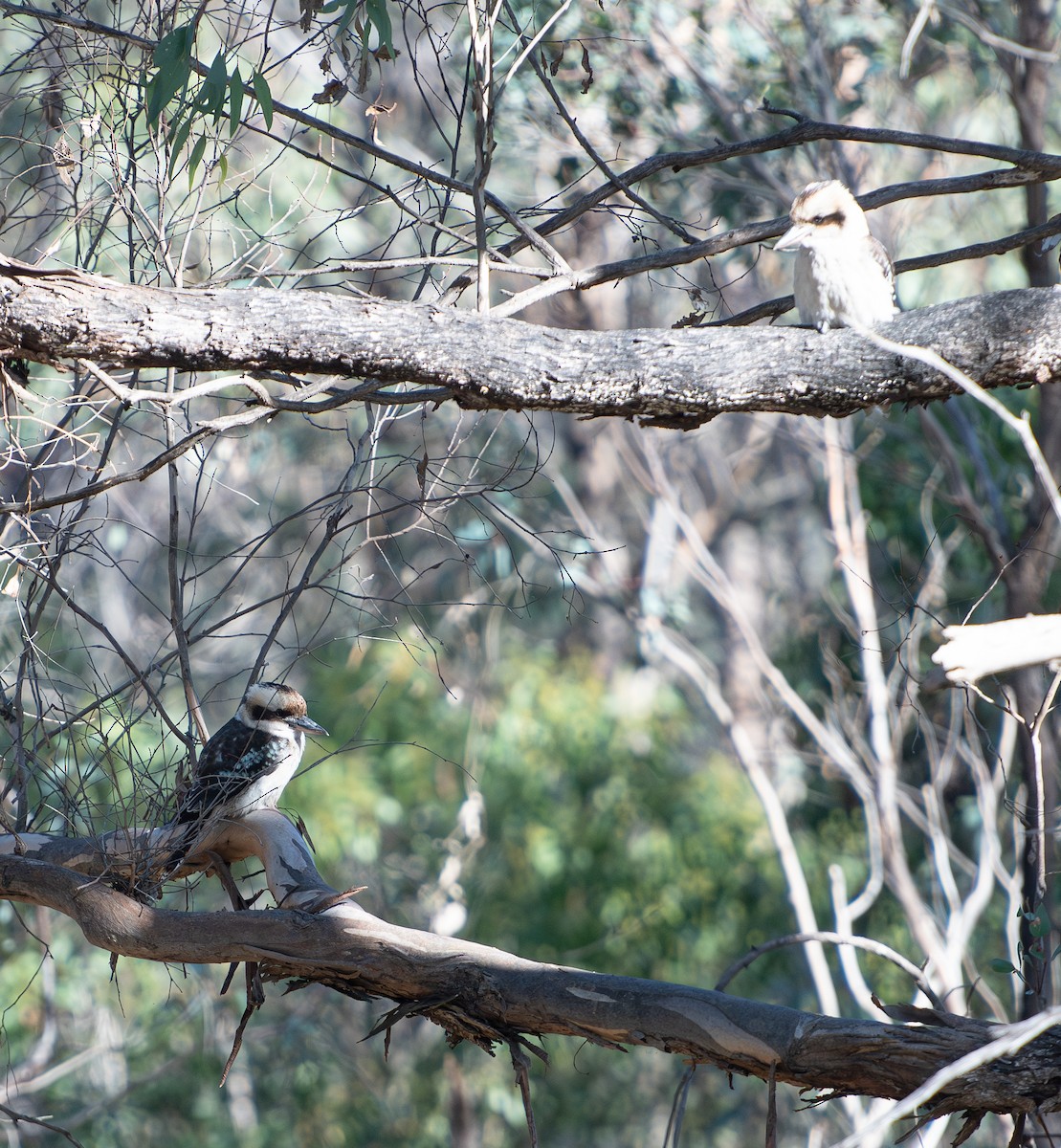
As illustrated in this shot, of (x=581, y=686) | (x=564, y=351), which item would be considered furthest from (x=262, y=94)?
(x=581, y=686)

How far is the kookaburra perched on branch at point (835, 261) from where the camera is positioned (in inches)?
122

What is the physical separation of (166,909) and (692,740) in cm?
887

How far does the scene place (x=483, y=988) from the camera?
7.37 ft

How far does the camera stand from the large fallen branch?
6.48 ft

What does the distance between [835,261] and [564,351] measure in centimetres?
126

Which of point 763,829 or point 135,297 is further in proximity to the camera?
point 763,829

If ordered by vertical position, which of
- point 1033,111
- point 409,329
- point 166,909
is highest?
point 1033,111

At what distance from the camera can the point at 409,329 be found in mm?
2125

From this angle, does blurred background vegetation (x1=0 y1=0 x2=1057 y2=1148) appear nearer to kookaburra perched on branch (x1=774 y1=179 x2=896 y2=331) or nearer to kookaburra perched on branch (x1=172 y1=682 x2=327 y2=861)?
kookaburra perched on branch (x1=172 y1=682 x2=327 y2=861)

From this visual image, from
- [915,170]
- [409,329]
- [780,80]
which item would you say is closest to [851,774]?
[780,80]

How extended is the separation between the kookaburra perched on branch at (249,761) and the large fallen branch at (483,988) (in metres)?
0.08

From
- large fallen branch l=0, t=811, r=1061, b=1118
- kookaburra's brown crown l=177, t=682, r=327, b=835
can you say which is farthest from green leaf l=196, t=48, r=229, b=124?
large fallen branch l=0, t=811, r=1061, b=1118

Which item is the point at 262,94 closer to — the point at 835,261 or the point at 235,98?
the point at 235,98

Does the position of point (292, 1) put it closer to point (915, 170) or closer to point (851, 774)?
point (915, 170)
